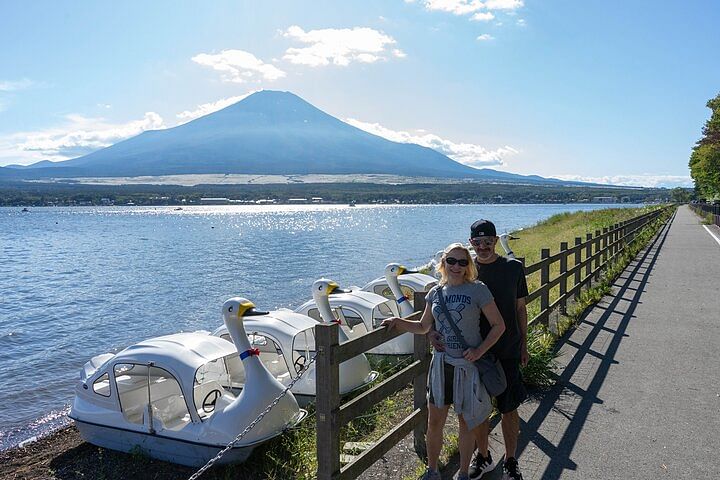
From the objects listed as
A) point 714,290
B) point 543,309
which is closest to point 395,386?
point 543,309

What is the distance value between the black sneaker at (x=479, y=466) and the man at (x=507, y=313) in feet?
0.59

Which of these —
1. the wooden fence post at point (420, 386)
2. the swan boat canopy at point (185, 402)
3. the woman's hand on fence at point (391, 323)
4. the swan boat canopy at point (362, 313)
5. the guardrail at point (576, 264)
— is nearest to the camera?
the woman's hand on fence at point (391, 323)

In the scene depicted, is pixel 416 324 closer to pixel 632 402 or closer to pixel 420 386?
pixel 420 386

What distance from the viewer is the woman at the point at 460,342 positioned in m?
4.26

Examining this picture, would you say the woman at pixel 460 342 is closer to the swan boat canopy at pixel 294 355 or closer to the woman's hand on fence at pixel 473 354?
the woman's hand on fence at pixel 473 354

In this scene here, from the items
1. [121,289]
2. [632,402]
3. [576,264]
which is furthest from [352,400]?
[121,289]

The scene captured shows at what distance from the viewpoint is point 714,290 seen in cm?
1422

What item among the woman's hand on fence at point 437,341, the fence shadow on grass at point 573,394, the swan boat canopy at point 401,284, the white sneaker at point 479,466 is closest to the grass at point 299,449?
the fence shadow on grass at point 573,394

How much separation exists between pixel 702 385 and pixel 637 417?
158 centimetres

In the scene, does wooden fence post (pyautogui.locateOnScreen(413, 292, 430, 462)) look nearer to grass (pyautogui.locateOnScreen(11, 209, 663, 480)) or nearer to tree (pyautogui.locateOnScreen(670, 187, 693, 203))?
grass (pyautogui.locateOnScreen(11, 209, 663, 480))

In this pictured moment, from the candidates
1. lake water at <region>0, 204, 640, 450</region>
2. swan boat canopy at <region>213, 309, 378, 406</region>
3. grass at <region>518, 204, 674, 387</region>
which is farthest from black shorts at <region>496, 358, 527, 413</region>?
lake water at <region>0, 204, 640, 450</region>

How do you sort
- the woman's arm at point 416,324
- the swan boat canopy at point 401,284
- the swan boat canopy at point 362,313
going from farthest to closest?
the swan boat canopy at point 401,284 → the swan boat canopy at point 362,313 → the woman's arm at point 416,324

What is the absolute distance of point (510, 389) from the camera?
4.76 meters

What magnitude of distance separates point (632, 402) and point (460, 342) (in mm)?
3450
